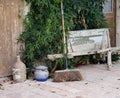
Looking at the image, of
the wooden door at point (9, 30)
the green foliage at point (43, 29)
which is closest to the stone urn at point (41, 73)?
the green foliage at point (43, 29)

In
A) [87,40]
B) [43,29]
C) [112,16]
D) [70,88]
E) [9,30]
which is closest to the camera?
[70,88]

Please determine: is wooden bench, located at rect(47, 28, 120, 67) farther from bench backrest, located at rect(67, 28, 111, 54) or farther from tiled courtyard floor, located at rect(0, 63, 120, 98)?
tiled courtyard floor, located at rect(0, 63, 120, 98)

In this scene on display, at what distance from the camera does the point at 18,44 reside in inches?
217

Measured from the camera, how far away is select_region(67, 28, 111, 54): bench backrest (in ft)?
19.8

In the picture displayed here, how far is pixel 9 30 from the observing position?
5.37 m

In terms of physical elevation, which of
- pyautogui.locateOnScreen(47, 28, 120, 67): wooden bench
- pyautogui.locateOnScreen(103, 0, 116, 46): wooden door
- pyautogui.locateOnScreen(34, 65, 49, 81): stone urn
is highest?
pyautogui.locateOnScreen(103, 0, 116, 46): wooden door

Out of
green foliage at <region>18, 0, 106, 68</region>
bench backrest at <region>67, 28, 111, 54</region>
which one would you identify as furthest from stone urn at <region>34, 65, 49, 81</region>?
bench backrest at <region>67, 28, 111, 54</region>

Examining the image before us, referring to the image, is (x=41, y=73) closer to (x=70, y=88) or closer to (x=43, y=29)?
(x=70, y=88)

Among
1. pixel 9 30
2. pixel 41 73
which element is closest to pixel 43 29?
pixel 9 30

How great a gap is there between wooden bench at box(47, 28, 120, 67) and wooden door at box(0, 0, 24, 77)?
3.50 feet

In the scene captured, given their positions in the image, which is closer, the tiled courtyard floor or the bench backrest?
the tiled courtyard floor

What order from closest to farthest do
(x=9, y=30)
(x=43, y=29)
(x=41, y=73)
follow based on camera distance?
(x=41, y=73) → (x=9, y=30) → (x=43, y=29)

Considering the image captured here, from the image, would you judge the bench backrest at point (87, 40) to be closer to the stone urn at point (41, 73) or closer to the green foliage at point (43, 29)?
the green foliage at point (43, 29)

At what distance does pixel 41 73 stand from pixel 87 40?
1.49 metres
